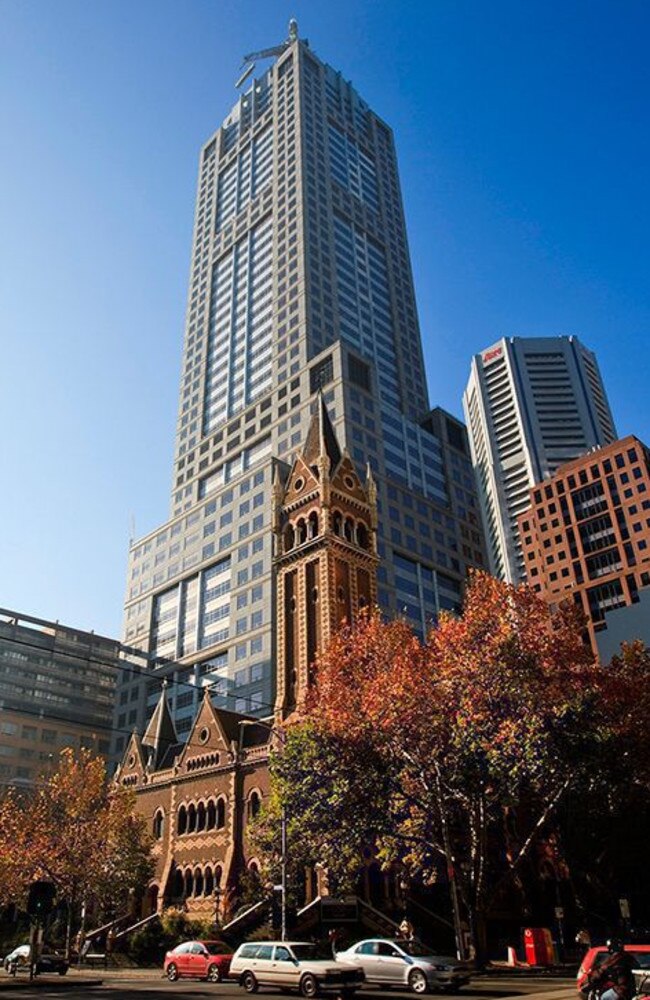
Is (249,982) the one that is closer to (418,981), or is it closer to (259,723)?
(418,981)

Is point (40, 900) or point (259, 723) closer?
point (40, 900)

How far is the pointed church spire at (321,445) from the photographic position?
64.8 meters

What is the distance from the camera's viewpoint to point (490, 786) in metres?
34.6

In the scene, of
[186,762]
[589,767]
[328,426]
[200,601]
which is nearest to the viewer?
[589,767]

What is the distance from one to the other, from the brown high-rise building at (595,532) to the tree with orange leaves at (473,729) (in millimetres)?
74597

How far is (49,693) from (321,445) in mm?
80062

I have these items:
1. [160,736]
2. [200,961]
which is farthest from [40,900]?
[160,736]

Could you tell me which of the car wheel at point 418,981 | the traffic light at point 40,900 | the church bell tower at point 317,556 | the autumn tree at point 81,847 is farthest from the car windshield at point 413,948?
the autumn tree at point 81,847

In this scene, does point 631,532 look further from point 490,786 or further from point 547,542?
point 490,786

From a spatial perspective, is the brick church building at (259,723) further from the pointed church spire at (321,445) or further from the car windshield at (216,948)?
the car windshield at (216,948)

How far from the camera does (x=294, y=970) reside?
79.6 ft

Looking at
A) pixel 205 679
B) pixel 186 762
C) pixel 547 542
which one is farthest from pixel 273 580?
pixel 547 542

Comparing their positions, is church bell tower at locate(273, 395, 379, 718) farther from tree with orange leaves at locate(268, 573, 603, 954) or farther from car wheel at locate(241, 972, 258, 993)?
car wheel at locate(241, 972, 258, 993)

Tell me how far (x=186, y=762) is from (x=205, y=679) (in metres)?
37.1
